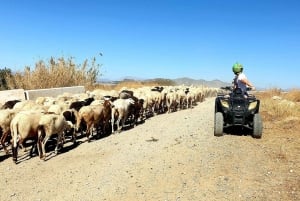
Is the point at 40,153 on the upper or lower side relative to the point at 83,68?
lower

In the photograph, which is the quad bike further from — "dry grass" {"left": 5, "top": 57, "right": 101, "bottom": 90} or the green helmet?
"dry grass" {"left": 5, "top": 57, "right": 101, "bottom": 90}

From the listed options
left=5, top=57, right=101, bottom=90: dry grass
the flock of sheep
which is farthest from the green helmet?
left=5, top=57, right=101, bottom=90: dry grass

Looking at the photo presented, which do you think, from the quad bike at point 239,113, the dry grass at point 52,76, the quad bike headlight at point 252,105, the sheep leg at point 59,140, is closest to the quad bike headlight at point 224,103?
the quad bike at point 239,113

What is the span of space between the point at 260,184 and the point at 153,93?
1359 cm

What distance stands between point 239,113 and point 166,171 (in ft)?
13.0

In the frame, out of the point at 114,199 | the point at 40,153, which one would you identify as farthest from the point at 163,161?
the point at 40,153

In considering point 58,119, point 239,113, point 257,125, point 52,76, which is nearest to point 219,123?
point 239,113

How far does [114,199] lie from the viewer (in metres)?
6.50

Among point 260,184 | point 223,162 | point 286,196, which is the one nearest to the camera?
point 286,196

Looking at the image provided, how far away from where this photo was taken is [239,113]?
35.4ft

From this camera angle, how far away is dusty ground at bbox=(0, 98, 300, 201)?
22.1 ft

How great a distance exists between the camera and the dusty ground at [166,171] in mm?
6746

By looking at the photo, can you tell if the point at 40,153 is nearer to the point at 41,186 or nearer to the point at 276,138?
the point at 41,186

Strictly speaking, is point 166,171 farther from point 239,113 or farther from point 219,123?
point 239,113
